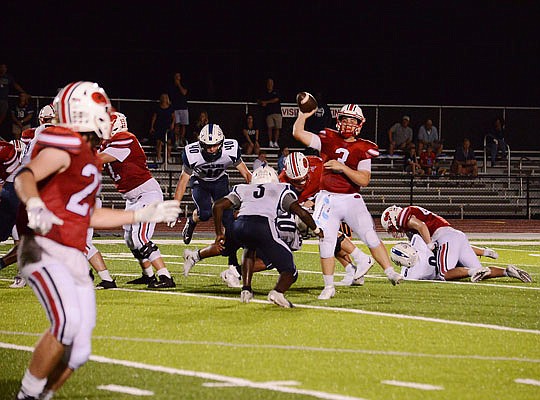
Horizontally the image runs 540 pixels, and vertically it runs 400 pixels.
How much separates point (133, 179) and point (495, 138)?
15.9 metres

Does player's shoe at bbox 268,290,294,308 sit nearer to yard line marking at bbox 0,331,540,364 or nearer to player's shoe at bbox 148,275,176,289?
yard line marking at bbox 0,331,540,364

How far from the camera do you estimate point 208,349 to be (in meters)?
7.59

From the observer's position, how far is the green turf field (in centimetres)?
635

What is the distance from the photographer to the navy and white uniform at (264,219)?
9.58m

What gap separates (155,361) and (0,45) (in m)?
21.2

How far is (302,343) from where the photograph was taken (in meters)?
A: 7.85

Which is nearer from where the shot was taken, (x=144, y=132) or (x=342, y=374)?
(x=342, y=374)

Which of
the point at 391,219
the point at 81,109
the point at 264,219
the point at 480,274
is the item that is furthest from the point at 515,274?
the point at 81,109

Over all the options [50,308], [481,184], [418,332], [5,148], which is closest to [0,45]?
[481,184]

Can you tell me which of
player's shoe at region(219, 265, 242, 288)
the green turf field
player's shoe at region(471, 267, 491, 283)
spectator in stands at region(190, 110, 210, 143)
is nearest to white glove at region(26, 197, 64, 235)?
the green turf field

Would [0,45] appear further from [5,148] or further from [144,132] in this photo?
[5,148]

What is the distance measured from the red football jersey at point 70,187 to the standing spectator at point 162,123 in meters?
17.4

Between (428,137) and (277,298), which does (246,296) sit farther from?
(428,137)

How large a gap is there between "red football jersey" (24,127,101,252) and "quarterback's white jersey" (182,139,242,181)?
6.85 metres
